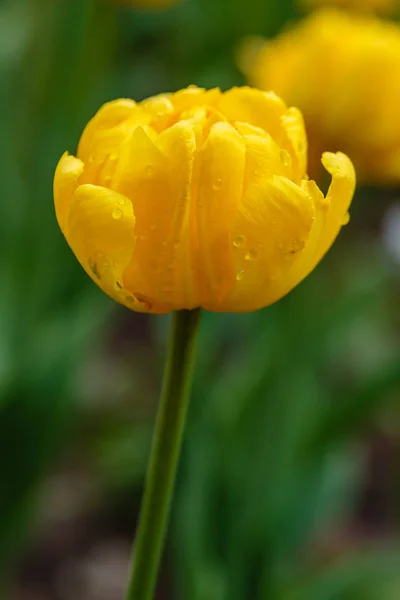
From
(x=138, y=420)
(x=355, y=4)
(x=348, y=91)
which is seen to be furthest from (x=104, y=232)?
Result: (x=355, y=4)

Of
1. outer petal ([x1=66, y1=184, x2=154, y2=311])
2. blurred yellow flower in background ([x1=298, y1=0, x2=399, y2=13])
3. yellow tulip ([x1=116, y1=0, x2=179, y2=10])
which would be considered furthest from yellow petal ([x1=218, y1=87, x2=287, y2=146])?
blurred yellow flower in background ([x1=298, y1=0, x2=399, y2=13])

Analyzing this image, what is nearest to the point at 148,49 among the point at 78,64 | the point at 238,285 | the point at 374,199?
the point at 374,199

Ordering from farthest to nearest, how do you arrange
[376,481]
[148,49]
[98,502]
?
[148,49] → [376,481] → [98,502]

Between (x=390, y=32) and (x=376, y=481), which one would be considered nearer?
(x=390, y=32)

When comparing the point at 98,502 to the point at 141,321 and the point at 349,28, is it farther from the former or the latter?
the point at 349,28

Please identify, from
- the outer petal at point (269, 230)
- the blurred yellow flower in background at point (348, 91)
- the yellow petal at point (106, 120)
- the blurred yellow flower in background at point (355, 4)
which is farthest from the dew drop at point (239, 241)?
the blurred yellow flower in background at point (355, 4)

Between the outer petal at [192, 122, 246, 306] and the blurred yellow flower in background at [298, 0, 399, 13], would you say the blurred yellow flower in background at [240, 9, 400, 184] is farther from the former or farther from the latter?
the blurred yellow flower in background at [298, 0, 399, 13]

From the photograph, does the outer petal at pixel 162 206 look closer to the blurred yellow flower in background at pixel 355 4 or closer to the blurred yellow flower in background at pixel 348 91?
the blurred yellow flower in background at pixel 348 91
